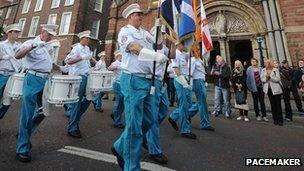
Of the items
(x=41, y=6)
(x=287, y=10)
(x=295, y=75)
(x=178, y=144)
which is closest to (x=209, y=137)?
(x=178, y=144)

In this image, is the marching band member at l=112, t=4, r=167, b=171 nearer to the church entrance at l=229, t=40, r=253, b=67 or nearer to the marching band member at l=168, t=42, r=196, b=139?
the marching band member at l=168, t=42, r=196, b=139

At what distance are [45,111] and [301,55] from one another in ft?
43.9

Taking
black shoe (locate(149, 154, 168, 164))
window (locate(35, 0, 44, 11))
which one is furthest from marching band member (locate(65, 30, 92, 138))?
window (locate(35, 0, 44, 11))

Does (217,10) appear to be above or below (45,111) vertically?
above

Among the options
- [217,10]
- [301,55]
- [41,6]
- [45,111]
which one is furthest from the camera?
[41,6]

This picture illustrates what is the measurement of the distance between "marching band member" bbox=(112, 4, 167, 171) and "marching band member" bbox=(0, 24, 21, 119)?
390cm

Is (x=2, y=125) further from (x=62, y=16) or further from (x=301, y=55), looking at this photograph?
(x=62, y=16)

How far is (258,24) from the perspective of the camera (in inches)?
585

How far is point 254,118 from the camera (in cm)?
908

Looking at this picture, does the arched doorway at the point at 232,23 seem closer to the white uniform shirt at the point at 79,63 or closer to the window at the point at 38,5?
the white uniform shirt at the point at 79,63

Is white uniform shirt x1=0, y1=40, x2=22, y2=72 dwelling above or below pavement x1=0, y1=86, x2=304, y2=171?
above

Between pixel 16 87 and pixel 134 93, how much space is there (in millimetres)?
3822

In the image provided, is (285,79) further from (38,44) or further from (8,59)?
(8,59)

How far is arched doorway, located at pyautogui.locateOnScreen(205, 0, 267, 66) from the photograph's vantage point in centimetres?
1502
